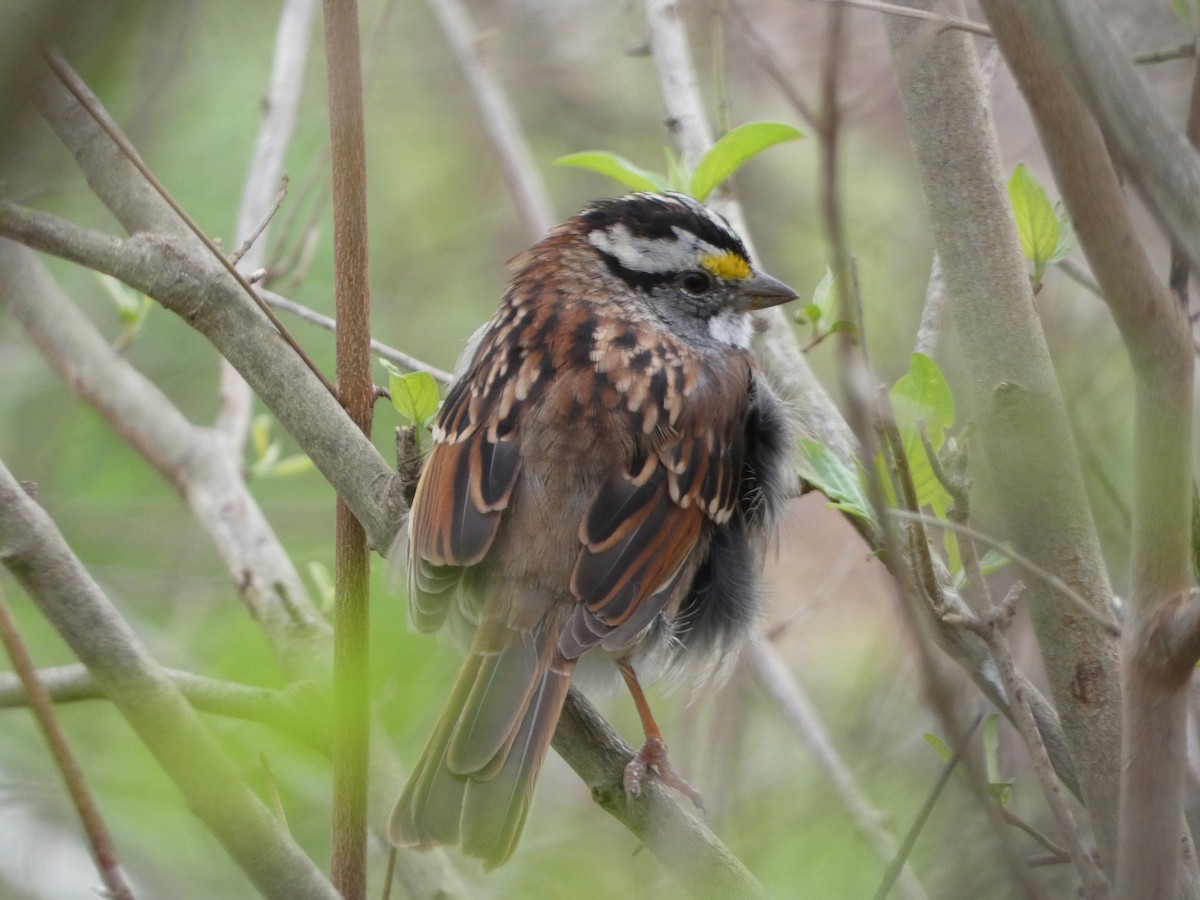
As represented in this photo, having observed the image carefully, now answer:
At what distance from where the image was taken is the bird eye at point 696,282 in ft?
12.5

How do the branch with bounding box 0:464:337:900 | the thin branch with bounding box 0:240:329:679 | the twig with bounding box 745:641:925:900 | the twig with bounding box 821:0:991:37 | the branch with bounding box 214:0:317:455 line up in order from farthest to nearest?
the branch with bounding box 214:0:317:455
the thin branch with bounding box 0:240:329:679
the twig with bounding box 745:641:925:900
the twig with bounding box 821:0:991:37
the branch with bounding box 0:464:337:900

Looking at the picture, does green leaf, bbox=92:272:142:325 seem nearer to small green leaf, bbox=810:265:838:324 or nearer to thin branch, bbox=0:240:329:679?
thin branch, bbox=0:240:329:679

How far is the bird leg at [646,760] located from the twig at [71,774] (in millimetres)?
938

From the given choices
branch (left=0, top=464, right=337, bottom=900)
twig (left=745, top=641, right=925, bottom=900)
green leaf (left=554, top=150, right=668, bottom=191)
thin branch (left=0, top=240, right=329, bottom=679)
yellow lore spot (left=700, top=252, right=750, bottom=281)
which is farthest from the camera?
yellow lore spot (left=700, top=252, right=750, bottom=281)

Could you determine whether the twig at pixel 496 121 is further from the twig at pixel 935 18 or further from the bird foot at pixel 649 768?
the twig at pixel 935 18

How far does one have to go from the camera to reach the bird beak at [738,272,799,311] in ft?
12.5

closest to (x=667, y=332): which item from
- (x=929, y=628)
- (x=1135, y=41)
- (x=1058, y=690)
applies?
(x=929, y=628)

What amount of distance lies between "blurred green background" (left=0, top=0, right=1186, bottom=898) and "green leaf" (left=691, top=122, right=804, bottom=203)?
0.47m

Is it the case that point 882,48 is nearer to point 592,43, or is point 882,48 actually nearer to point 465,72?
point 592,43

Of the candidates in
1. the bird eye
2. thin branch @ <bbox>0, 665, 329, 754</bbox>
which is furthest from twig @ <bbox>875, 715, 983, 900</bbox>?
the bird eye

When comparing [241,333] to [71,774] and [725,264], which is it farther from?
[725,264]

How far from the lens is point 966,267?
8.36ft

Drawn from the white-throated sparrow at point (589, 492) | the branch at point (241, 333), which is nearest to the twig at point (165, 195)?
the branch at point (241, 333)

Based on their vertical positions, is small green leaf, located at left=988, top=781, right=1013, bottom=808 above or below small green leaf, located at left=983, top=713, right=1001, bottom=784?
above
